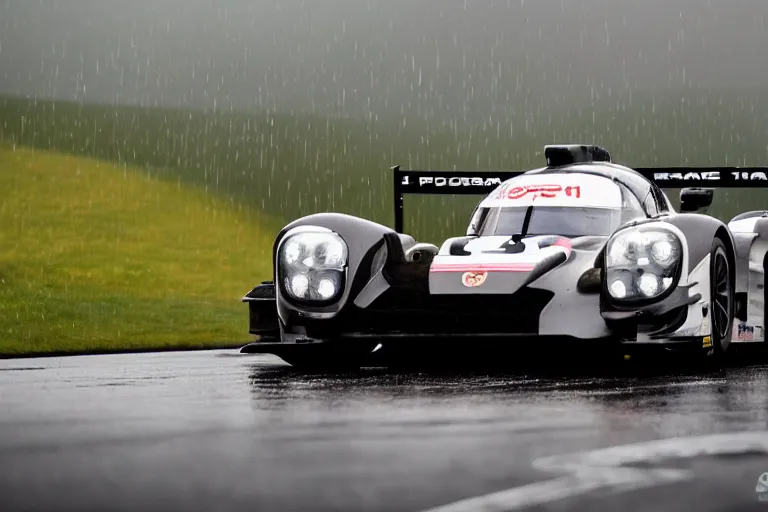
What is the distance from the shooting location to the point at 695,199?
881 centimetres

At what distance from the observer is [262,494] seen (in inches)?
147

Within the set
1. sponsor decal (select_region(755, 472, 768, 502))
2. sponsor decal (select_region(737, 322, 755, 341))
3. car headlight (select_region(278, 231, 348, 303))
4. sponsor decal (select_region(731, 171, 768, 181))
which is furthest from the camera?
sponsor decal (select_region(731, 171, 768, 181))

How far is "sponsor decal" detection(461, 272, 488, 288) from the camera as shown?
24.1 ft

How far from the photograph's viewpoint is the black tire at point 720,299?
7551 mm

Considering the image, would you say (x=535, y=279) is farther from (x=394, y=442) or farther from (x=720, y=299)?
(x=394, y=442)

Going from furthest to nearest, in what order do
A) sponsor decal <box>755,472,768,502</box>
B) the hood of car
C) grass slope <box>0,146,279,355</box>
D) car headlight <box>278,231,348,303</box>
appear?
grass slope <box>0,146,279,355</box> → car headlight <box>278,231,348,303</box> → the hood of car → sponsor decal <box>755,472,768,502</box>

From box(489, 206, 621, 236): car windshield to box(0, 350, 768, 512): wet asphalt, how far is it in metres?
1.07

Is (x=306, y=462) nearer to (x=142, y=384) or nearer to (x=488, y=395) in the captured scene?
(x=488, y=395)

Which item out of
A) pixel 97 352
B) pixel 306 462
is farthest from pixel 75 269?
pixel 306 462

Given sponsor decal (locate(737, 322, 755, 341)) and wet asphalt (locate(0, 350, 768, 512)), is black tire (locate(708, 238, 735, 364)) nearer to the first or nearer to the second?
wet asphalt (locate(0, 350, 768, 512))

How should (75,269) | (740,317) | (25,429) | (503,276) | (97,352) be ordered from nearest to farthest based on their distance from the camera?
(25,429), (503,276), (740,317), (97,352), (75,269)

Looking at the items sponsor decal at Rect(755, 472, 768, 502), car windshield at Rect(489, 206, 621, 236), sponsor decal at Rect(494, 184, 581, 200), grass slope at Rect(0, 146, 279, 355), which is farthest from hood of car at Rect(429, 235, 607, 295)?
grass slope at Rect(0, 146, 279, 355)

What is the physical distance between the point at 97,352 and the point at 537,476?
30.0ft

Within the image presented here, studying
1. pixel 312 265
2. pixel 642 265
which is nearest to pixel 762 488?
pixel 642 265
